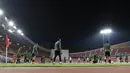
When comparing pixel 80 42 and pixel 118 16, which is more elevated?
pixel 118 16

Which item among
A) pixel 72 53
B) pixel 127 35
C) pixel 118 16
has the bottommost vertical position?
pixel 72 53

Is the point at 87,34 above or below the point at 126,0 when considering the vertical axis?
below

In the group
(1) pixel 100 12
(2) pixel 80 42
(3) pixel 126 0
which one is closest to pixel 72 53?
(2) pixel 80 42

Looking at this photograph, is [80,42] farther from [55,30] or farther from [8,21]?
[8,21]

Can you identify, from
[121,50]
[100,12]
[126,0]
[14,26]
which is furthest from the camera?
[14,26]

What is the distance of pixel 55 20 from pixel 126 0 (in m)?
20.7

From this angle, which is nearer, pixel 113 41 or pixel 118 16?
pixel 118 16

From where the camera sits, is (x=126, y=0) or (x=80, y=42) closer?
(x=126, y=0)

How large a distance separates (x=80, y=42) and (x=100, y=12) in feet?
43.3

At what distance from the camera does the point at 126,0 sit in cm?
6562

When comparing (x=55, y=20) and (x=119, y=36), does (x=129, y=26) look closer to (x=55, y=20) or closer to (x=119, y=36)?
(x=119, y=36)

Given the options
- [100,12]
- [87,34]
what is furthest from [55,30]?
[100,12]

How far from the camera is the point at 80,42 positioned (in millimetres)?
79125

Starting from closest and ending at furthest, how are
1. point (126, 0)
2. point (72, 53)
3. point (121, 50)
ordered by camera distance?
point (121, 50), point (126, 0), point (72, 53)
